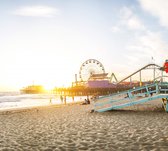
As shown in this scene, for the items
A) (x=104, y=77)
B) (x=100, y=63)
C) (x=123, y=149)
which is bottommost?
(x=123, y=149)

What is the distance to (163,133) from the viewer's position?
9922 millimetres

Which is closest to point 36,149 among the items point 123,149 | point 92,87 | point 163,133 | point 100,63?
point 123,149

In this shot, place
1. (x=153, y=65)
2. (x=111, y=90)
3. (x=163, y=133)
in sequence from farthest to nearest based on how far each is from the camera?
(x=111, y=90), (x=153, y=65), (x=163, y=133)

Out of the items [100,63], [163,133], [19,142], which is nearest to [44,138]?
[19,142]

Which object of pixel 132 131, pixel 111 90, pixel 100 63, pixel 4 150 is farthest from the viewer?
pixel 100 63

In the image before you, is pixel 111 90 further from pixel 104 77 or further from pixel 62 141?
pixel 62 141

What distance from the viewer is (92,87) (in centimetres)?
8650

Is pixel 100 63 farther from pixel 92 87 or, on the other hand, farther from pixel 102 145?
pixel 102 145

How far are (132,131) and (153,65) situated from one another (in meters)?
62.6

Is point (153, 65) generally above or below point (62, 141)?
above

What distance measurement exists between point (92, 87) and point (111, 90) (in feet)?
23.0

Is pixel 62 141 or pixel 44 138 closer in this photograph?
pixel 62 141

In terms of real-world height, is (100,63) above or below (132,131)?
above

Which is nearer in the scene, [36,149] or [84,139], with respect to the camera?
[36,149]
